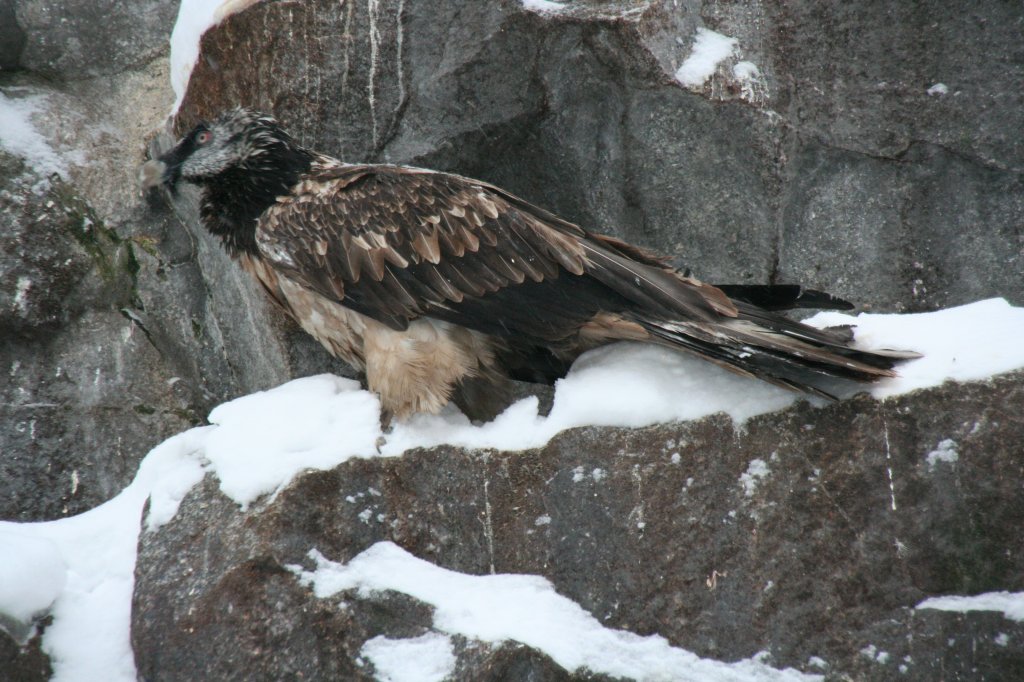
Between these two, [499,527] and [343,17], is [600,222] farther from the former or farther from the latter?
[499,527]

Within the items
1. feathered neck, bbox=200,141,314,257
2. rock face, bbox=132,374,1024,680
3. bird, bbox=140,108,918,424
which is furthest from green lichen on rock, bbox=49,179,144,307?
rock face, bbox=132,374,1024,680

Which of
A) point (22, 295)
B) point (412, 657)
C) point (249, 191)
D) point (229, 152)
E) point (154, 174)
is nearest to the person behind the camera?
point (412, 657)

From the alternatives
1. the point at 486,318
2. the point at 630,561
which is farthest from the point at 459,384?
the point at 630,561

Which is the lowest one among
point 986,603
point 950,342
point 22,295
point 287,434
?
point 22,295

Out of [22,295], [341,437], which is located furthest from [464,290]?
[22,295]

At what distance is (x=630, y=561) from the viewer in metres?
3.07

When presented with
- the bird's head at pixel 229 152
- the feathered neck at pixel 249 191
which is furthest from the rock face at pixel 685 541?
the bird's head at pixel 229 152

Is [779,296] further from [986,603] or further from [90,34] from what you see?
[90,34]

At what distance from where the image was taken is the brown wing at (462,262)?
3535 mm

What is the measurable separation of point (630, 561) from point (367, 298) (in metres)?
1.39

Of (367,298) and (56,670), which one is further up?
(367,298)

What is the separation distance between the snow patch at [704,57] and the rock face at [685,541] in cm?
199

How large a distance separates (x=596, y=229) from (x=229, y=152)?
5.76ft

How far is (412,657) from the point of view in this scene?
3.02 m
